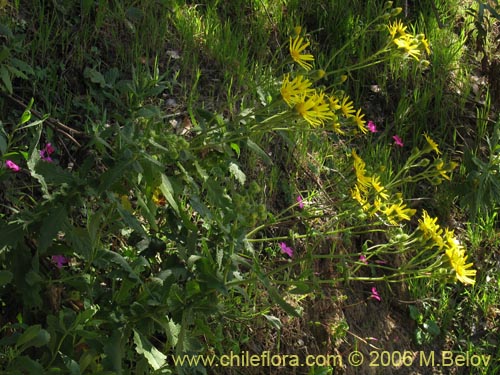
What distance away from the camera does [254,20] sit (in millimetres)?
3795

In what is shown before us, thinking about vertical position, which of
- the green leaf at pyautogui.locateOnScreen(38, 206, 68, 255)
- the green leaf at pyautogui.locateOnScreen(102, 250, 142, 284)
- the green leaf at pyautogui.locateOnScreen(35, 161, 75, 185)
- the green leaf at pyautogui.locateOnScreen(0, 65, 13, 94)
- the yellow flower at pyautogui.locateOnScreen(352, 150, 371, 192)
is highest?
the green leaf at pyautogui.locateOnScreen(35, 161, 75, 185)

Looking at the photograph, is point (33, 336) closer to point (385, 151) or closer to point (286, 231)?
point (286, 231)

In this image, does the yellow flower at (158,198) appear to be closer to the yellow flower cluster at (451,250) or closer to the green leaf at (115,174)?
the green leaf at (115,174)

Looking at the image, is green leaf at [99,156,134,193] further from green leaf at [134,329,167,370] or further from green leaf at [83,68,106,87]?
green leaf at [83,68,106,87]

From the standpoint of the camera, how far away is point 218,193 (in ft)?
7.07

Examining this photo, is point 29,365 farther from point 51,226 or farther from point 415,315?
point 415,315

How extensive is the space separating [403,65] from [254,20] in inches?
28.6

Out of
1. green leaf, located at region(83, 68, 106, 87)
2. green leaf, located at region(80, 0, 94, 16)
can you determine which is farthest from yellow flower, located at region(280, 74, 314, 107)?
green leaf, located at region(80, 0, 94, 16)

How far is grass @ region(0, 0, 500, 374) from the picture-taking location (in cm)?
208

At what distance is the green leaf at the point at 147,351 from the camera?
2.07 meters

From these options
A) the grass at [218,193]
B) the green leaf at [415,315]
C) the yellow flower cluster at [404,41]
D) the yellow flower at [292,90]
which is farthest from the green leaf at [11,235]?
the green leaf at [415,315]

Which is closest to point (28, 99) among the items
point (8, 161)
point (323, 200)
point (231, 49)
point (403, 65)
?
point (8, 161)

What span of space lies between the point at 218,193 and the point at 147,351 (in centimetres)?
42

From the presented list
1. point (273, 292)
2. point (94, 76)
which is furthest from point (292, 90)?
point (94, 76)
